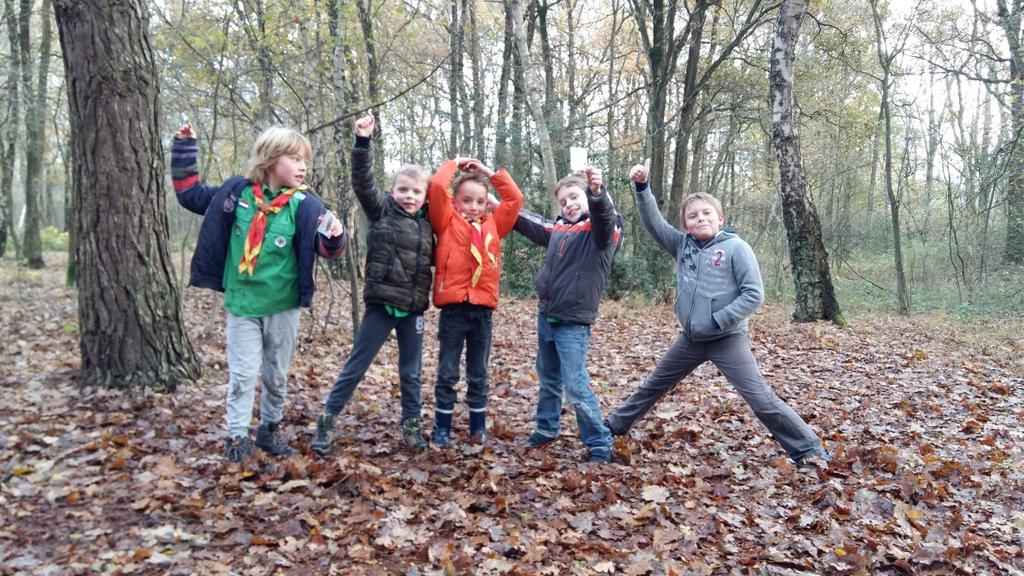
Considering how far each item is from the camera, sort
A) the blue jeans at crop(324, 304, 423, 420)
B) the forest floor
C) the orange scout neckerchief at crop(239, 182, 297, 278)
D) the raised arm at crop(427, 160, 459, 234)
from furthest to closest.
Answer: the raised arm at crop(427, 160, 459, 234) → the blue jeans at crop(324, 304, 423, 420) → the orange scout neckerchief at crop(239, 182, 297, 278) → the forest floor

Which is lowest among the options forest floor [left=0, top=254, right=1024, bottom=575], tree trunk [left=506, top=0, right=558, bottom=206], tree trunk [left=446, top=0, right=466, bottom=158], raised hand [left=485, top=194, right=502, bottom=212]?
forest floor [left=0, top=254, right=1024, bottom=575]

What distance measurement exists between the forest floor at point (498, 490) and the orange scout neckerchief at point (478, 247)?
1.25m

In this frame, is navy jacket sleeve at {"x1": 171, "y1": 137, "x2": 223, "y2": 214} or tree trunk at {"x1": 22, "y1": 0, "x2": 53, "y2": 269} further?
tree trunk at {"x1": 22, "y1": 0, "x2": 53, "y2": 269}

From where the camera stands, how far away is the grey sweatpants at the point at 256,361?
394 cm

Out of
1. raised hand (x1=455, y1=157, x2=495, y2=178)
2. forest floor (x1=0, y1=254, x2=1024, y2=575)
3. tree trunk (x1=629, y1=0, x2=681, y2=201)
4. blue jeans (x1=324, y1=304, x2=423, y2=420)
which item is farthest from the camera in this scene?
tree trunk (x1=629, y1=0, x2=681, y2=201)

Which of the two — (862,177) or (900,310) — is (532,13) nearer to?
(900,310)

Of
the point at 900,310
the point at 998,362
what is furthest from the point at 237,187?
the point at 900,310

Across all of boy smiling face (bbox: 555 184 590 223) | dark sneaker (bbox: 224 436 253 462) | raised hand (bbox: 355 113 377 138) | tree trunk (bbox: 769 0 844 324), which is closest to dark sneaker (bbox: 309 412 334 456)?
dark sneaker (bbox: 224 436 253 462)

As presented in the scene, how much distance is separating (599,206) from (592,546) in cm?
213

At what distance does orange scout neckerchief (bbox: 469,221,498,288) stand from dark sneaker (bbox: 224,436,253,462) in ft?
Result: 5.77

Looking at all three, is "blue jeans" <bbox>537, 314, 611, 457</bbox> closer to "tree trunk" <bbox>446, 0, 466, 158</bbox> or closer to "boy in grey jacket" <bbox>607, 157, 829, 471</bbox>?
"boy in grey jacket" <bbox>607, 157, 829, 471</bbox>

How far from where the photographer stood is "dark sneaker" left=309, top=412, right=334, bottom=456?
4.21 meters

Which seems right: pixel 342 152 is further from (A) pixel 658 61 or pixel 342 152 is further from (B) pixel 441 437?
(A) pixel 658 61

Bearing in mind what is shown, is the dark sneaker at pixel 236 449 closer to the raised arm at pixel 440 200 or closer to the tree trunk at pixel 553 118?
the raised arm at pixel 440 200
